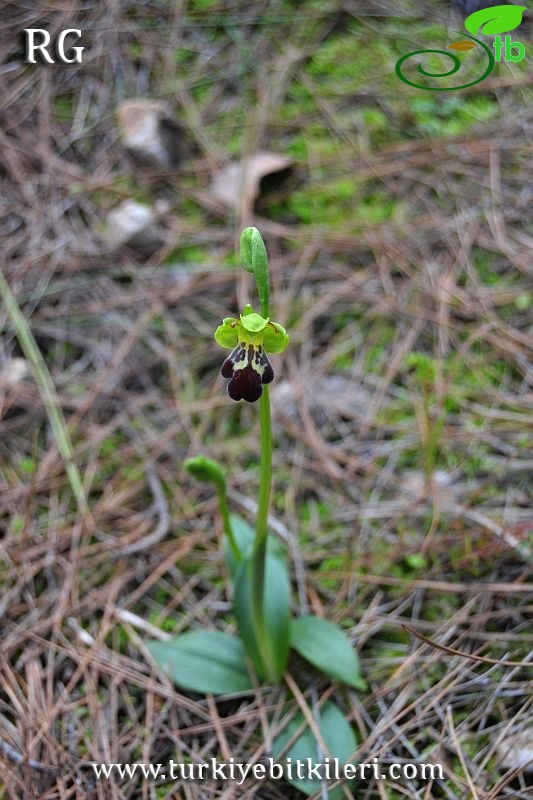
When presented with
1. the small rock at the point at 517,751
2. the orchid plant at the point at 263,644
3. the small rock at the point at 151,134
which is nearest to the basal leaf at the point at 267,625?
the orchid plant at the point at 263,644

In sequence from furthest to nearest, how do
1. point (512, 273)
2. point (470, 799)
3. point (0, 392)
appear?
point (512, 273) → point (0, 392) → point (470, 799)

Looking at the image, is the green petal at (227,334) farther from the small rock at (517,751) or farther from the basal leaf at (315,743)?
the small rock at (517,751)

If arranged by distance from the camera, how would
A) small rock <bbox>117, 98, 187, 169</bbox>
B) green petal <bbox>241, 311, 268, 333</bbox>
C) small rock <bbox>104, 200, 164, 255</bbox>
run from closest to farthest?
green petal <bbox>241, 311, 268, 333</bbox>, small rock <bbox>104, 200, 164, 255</bbox>, small rock <bbox>117, 98, 187, 169</bbox>

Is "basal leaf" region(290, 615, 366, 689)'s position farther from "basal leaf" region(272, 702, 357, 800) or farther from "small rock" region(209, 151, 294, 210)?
"small rock" region(209, 151, 294, 210)

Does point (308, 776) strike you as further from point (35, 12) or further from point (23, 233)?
point (35, 12)

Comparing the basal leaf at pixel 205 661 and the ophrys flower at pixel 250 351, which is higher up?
the ophrys flower at pixel 250 351

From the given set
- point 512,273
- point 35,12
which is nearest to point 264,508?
point 512,273

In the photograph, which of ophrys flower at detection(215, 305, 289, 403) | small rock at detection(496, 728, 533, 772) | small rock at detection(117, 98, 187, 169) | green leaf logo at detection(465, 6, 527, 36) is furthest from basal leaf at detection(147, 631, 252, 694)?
green leaf logo at detection(465, 6, 527, 36)
